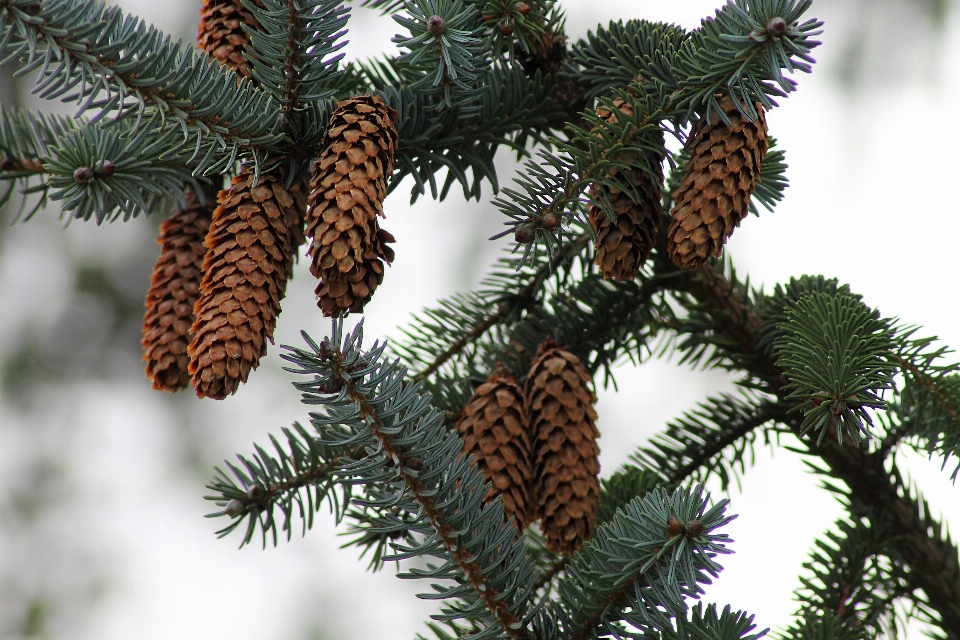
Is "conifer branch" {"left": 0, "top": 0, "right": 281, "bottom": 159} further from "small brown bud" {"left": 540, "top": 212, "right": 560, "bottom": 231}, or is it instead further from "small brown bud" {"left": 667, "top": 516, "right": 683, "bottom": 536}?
"small brown bud" {"left": 667, "top": 516, "right": 683, "bottom": 536}

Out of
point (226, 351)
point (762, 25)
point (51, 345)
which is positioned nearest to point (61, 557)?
point (51, 345)

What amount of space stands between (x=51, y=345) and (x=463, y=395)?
285cm

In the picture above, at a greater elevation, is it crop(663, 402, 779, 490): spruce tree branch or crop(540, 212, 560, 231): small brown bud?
crop(663, 402, 779, 490): spruce tree branch

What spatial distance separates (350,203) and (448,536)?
0.84ft

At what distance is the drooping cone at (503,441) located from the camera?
2.39 feet

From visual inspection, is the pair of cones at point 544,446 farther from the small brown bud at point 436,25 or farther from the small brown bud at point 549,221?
the small brown bud at point 436,25

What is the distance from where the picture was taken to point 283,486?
0.78 meters

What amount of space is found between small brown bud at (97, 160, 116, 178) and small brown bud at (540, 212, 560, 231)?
358 mm

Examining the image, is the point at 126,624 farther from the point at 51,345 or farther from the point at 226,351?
the point at 226,351

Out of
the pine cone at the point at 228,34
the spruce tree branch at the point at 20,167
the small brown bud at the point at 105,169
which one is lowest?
the small brown bud at the point at 105,169

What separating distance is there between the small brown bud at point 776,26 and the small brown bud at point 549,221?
204 millimetres

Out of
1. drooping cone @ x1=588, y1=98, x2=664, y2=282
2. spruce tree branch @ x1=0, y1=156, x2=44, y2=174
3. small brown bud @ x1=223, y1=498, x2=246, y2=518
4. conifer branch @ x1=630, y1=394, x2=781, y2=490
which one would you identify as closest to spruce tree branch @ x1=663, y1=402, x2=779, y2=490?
conifer branch @ x1=630, y1=394, x2=781, y2=490

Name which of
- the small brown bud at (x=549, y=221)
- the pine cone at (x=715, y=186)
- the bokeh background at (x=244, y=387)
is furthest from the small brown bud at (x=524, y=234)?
the bokeh background at (x=244, y=387)

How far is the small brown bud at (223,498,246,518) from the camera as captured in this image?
74 cm
